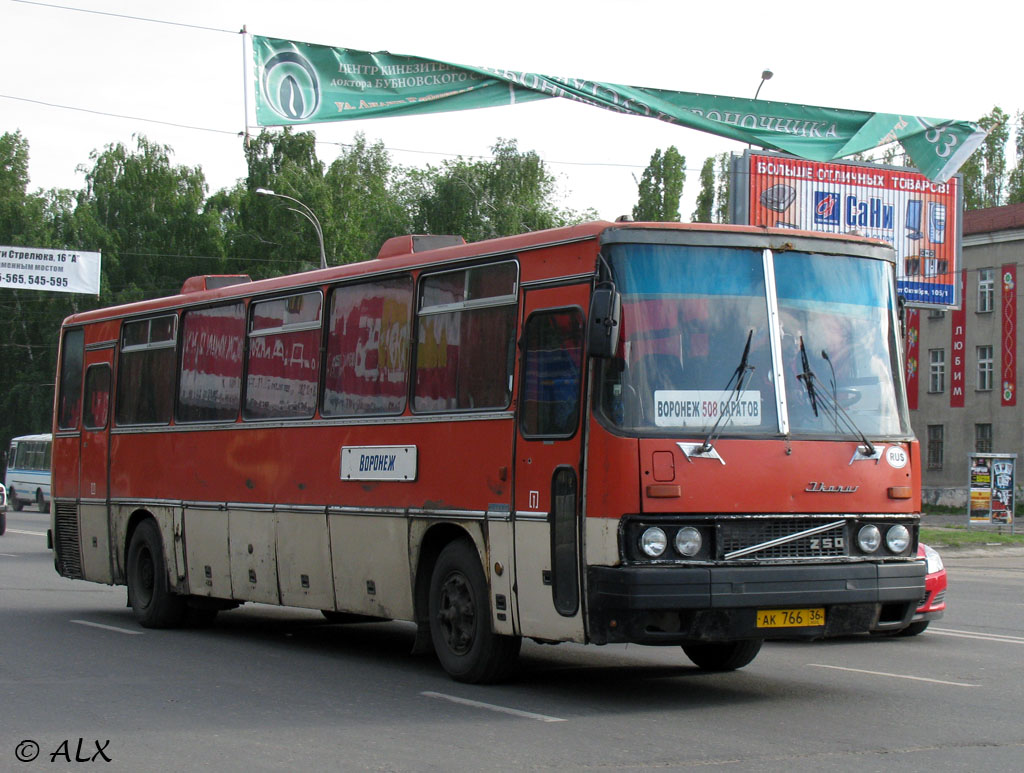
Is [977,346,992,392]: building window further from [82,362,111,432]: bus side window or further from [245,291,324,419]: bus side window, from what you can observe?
[245,291,324,419]: bus side window

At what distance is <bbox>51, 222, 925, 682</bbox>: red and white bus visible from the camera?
8.78 m

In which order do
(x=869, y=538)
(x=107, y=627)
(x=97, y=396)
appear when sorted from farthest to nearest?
(x=97, y=396) < (x=107, y=627) < (x=869, y=538)

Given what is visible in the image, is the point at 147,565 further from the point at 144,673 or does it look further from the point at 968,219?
the point at 968,219

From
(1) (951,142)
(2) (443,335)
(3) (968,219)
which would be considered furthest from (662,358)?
(3) (968,219)

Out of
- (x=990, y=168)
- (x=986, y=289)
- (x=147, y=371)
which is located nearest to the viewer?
(x=147, y=371)

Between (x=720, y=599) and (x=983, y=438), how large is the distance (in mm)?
51032

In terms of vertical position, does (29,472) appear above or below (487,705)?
below

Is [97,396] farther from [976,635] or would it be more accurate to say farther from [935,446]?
[935,446]

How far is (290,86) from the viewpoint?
14.2m

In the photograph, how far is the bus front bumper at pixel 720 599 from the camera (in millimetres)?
8594

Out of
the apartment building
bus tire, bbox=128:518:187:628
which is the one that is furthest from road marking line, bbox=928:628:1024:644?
the apartment building

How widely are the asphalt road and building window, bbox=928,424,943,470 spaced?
46.3 metres

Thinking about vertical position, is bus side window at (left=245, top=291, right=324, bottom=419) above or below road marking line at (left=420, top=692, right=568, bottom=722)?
above

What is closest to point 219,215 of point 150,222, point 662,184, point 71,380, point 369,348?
point 150,222
